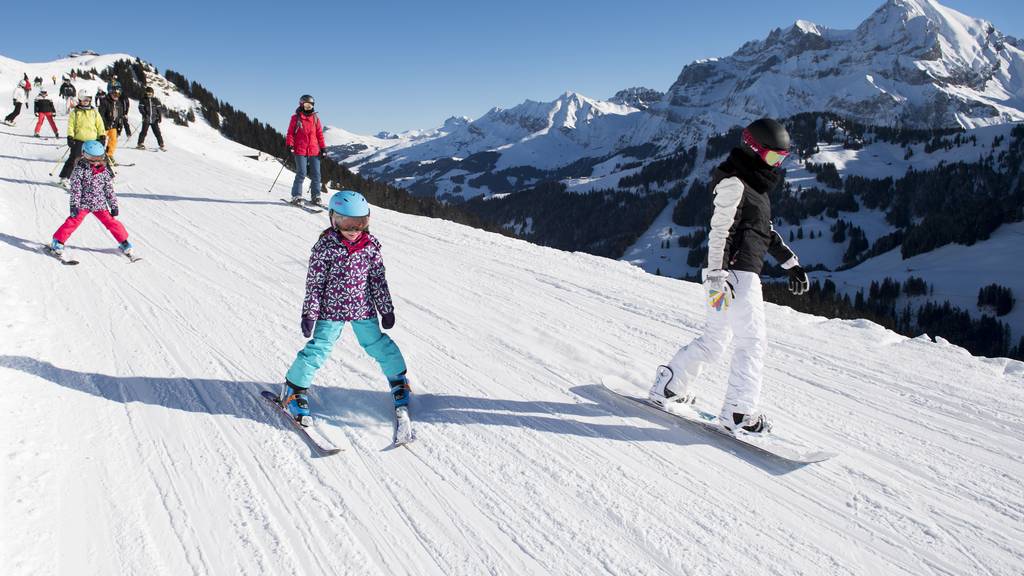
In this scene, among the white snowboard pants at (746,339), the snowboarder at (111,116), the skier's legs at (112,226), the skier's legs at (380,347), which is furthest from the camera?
the snowboarder at (111,116)

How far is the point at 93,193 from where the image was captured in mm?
7473

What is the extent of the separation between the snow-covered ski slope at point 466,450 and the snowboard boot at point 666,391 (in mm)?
184

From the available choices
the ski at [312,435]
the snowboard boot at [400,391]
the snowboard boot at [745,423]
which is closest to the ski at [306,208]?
the ski at [312,435]

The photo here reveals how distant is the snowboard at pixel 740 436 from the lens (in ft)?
12.1

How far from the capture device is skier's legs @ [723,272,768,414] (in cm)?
383

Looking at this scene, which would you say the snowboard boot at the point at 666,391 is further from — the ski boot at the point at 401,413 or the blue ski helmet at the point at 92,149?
the blue ski helmet at the point at 92,149

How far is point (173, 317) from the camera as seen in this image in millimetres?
5750

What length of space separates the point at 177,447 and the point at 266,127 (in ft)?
189

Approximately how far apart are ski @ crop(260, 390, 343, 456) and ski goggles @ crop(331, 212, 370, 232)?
1.41 metres

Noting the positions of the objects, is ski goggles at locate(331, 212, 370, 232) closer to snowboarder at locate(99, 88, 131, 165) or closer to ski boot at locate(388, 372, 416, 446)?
ski boot at locate(388, 372, 416, 446)

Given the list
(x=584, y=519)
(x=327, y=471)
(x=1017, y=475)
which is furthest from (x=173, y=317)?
(x=1017, y=475)

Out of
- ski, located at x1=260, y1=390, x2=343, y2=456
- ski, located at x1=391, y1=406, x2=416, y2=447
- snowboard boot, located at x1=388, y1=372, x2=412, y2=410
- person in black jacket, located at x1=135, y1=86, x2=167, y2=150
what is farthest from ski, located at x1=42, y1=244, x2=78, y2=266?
person in black jacket, located at x1=135, y1=86, x2=167, y2=150

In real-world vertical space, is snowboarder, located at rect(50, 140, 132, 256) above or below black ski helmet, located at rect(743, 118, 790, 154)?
below

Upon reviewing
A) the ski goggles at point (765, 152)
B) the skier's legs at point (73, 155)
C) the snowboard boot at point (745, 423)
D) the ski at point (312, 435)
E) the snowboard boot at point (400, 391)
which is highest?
the ski goggles at point (765, 152)
